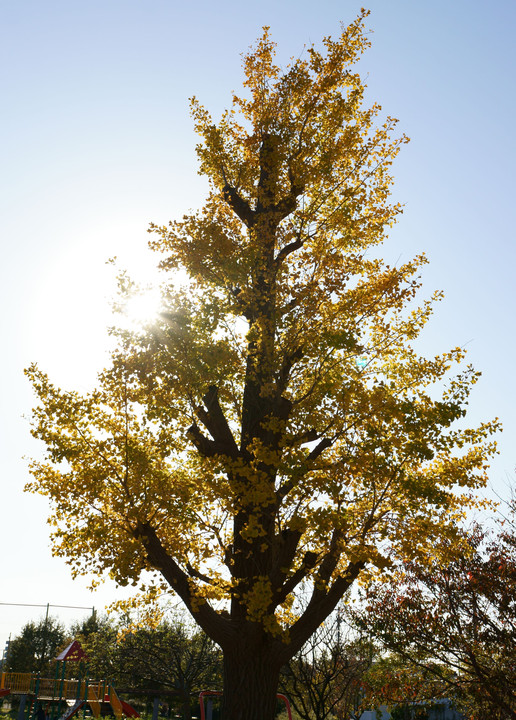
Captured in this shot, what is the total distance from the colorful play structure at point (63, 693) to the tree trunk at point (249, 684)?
15682mm

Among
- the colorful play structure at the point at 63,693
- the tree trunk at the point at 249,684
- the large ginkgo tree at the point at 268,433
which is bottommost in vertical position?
the colorful play structure at the point at 63,693

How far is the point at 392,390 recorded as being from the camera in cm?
828

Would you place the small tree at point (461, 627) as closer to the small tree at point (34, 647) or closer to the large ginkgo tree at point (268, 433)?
the large ginkgo tree at point (268, 433)

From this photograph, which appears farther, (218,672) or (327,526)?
(218,672)

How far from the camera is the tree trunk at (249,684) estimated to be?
23.4 feet

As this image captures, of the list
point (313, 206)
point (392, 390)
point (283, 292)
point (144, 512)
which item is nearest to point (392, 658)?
point (392, 390)

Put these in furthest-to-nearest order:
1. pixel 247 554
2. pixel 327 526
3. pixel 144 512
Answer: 1. pixel 247 554
2. pixel 144 512
3. pixel 327 526


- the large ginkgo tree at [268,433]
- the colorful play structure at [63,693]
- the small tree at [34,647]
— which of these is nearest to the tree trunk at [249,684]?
the large ginkgo tree at [268,433]

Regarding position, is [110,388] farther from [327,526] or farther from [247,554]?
[327,526]

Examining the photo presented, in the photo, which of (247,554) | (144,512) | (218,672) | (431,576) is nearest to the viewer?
(144,512)

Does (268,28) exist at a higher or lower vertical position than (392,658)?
higher

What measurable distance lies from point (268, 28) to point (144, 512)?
30.1 feet

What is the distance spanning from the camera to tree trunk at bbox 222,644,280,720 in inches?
280

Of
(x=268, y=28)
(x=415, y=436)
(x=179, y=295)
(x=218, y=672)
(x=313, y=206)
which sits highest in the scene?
(x=268, y=28)
